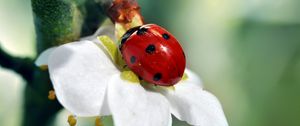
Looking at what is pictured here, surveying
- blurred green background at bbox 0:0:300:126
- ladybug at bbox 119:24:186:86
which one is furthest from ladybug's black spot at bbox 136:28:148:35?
blurred green background at bbox 0:0:300:126

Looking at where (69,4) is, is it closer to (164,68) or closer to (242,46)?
(164,68)

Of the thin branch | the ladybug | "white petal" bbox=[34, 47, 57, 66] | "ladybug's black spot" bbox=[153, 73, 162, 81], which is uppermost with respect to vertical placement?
the ladybug

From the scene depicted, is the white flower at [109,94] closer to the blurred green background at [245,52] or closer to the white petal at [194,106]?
the white petal at [194,106]

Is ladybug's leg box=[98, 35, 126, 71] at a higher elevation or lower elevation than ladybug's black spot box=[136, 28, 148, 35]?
lower

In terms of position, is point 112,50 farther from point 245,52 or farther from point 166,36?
point 245,52

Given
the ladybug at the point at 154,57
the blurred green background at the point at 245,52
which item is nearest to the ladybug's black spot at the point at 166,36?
the ladybug at the point at 154,57

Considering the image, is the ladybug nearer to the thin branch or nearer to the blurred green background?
the thin branch

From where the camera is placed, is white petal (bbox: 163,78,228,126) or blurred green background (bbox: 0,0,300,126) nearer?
white petal (bbox: 163,78,228,126)
